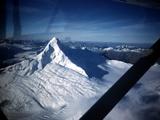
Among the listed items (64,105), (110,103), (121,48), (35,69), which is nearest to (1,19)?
(35,69)

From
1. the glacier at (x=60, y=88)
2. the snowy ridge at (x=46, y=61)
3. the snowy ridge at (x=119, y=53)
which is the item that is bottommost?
the glacier at (x=60, y=88)

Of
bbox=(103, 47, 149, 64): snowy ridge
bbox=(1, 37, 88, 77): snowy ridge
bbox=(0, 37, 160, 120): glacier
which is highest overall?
bbox=(103, 47, 149, 64): snowy ridge

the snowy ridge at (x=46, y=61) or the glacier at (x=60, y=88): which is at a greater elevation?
the snowy ridge at (x=46, y=61)

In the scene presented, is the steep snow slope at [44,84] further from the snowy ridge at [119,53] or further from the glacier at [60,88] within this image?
the snowy ridge at [119,53]

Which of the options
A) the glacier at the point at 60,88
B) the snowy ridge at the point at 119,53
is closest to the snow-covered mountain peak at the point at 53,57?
the glacier at the point at 60,88

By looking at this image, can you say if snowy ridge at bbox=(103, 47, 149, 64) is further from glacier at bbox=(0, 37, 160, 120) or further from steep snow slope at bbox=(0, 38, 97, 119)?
steep snow slope at bbox=(0, 38, 97, 119)

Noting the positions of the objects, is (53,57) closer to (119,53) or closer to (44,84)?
(44,84)

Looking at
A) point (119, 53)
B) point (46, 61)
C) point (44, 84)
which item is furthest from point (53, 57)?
point (119, 53)

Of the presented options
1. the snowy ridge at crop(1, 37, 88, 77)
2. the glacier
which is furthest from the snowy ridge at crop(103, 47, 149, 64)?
the snowy ridge at crop(1, 37, 88, 77)
